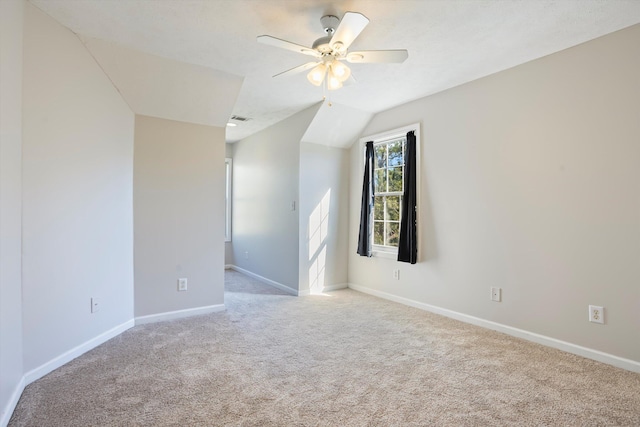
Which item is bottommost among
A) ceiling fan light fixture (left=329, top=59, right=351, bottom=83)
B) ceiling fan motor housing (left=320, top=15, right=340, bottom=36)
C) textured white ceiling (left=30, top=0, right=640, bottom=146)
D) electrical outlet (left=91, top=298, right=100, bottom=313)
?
electrical outlet (left=91, top=298, right=100, bottom=313)

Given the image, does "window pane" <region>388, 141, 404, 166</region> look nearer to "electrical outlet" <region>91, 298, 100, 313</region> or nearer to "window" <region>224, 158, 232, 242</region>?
"window" <region>224, 158, 232, 242</region>

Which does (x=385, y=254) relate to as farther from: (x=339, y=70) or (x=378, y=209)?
(x=339, y=70)

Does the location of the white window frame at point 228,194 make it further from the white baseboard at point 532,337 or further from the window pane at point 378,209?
the white baseboard at point 532,337

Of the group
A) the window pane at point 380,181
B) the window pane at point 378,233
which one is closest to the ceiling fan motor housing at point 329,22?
the window pane at point 380,181

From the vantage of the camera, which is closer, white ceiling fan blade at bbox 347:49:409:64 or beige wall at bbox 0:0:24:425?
beige wall at bbox 0:0:24:425

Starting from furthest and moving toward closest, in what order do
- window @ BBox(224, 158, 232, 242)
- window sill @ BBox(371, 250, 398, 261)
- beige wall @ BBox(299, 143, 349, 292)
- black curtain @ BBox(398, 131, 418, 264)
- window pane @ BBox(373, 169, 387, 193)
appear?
window @ BBox(224, 158, 232, 242), beige wall @ BBox(299, 143, 349, 292), window pane @ BBox(373, 169, 387, 193), window sill @ BBox(371, 250, 398, 261), black curtain @ BBox(398, 131, 418, 264)

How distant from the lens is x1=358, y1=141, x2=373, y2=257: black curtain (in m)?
4.49

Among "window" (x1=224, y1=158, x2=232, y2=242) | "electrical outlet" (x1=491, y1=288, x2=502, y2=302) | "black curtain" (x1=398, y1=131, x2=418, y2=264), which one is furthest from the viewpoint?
"window" (x1=224, y1=158, x2=232, y2=242)

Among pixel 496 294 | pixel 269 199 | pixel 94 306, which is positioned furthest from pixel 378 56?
pixel 269 199

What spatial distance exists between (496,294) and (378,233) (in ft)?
5.56

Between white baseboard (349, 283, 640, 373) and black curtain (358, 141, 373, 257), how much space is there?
2.27ft

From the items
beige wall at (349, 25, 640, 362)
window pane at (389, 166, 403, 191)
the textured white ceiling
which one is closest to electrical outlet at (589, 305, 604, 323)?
beige wall at (349, 25, 640, 362)

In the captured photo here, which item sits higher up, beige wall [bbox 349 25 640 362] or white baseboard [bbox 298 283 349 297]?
beige wall [bbox 349 25 640 362]

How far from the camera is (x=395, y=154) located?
4.33 metres
